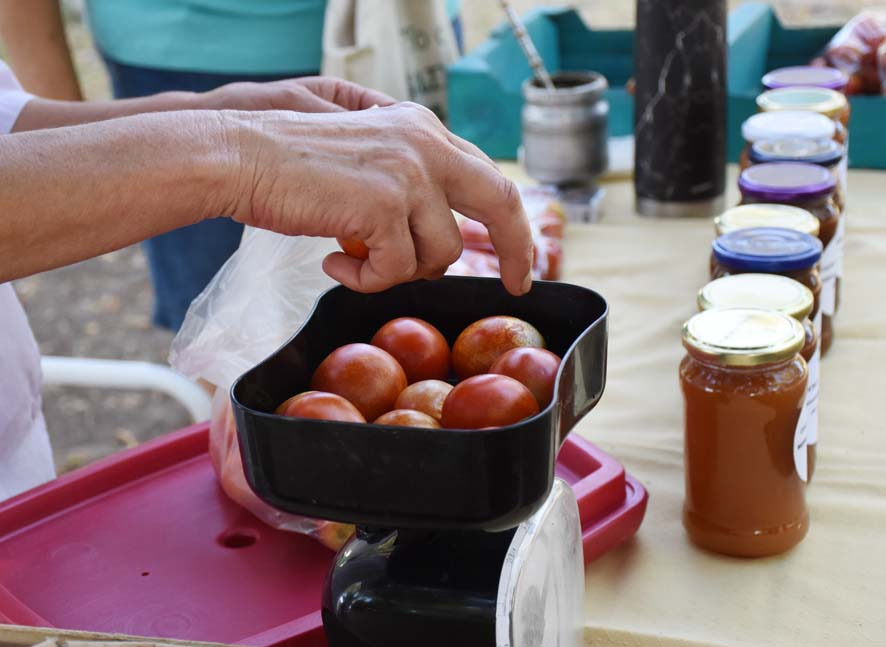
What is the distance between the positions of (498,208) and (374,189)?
0.33ft

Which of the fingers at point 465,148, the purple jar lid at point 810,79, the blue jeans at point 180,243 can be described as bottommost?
the blue jeans at point 180,243

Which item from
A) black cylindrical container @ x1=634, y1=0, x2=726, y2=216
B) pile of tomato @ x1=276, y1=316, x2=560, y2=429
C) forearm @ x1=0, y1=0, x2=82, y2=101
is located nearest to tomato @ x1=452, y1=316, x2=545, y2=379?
pile of tomato @ x1=276, y1=316, x2=560, y2=429

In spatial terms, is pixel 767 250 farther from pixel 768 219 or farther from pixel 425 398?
pixel 425 398

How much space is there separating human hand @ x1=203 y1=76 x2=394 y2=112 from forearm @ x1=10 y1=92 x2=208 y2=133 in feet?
0.17

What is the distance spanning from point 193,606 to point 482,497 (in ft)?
1.38

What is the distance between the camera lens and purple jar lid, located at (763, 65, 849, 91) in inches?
68.7

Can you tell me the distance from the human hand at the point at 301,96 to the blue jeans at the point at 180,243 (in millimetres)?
975

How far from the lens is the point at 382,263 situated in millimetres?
Result: 792

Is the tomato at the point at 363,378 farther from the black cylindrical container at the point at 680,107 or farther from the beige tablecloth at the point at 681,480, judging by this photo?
the black cylindrical container at the point at 680,107

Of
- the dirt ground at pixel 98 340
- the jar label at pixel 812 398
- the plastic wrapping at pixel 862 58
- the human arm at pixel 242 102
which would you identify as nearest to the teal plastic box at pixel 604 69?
the plastic wrapping at pixel 862 58

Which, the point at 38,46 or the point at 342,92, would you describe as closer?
the point at 342,92

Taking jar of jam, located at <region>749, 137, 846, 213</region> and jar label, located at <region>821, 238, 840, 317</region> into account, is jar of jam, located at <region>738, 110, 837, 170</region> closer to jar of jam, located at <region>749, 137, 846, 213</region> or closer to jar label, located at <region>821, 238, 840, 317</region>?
jar of jam, located at <region>749, 137, 846, 213</region>

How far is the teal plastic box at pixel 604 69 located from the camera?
2010mm

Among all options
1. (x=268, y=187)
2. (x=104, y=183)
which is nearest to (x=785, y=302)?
(x=268, y=187)
